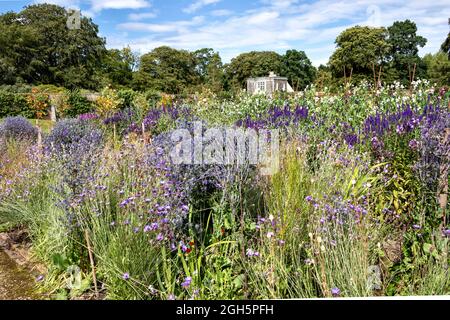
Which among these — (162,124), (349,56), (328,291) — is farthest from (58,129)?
(349,56)

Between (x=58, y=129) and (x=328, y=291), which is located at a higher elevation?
(x=58, y=129)

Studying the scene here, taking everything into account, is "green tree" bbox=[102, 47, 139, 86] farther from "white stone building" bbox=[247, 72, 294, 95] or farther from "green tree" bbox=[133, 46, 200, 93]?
"white stone building" bbox=[247, 72, 294, 95]

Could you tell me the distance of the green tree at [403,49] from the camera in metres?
18.5

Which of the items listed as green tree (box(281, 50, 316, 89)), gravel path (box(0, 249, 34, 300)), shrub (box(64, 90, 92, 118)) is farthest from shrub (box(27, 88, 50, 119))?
green tree (box(281, 50, 316, 89))

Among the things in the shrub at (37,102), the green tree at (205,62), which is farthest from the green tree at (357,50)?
the shrub at (37,102)

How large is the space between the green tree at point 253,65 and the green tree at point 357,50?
7446 millimetres

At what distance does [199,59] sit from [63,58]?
48.6 ft

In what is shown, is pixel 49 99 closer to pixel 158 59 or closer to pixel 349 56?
pixel 158 59

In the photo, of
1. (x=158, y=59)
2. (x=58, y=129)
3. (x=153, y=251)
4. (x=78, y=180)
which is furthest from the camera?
(x=158, y=59)

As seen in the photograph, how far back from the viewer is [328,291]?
5.91 feet

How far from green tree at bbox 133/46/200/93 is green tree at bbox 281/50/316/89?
374 inches

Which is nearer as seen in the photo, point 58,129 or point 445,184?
point 445,184

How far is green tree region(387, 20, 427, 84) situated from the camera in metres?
18.5

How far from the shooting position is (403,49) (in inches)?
797
